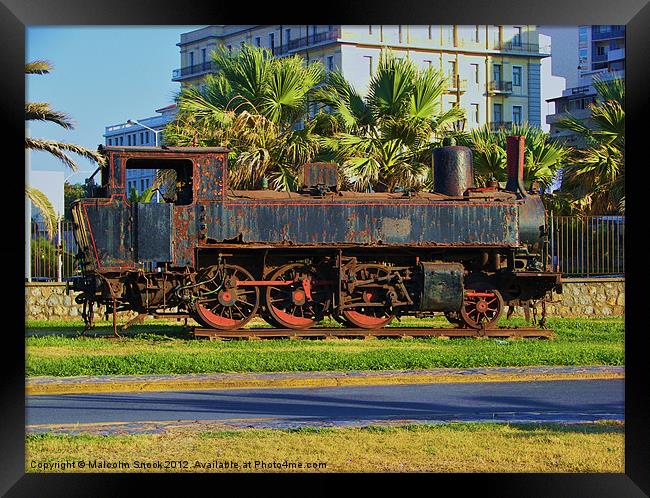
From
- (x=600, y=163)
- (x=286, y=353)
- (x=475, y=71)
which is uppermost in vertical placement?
(x=475, y=71)

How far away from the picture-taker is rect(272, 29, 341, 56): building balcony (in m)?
31.1

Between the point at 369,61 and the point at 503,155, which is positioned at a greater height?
the point at 369,61

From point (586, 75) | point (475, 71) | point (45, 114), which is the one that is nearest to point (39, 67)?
point (45, 114)

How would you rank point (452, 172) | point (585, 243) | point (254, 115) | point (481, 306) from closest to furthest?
point (481, 306), point (452, 172), point (585, 243), point (254, 115)

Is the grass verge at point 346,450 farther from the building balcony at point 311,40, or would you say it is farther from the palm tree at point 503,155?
the building balcony at point 311,40

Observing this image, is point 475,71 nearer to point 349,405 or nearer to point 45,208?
point 45,208

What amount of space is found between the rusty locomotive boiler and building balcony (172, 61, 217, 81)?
19420 mm

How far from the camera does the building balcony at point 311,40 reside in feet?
102

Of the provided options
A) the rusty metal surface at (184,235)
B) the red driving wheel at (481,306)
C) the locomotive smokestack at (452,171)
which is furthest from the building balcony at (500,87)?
the rusty metal surface at (184,235)

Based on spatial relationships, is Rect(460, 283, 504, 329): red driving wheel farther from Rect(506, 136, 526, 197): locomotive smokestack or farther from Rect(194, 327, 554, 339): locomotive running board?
Rect(506, 136, 526, 197): locomotive smokestack

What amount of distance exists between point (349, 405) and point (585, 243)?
13.6 metres

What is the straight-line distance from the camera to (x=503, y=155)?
933 inches

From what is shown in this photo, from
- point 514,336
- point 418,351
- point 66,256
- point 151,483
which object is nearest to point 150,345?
point 418,351
